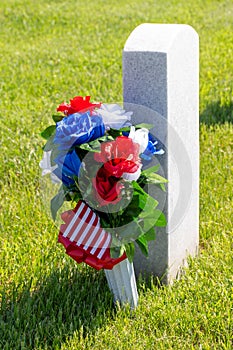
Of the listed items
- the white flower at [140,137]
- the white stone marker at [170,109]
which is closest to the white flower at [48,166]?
the white flower at [140,137]

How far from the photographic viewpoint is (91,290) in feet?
9.55

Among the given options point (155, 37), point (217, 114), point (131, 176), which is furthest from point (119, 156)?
point (217, 114)

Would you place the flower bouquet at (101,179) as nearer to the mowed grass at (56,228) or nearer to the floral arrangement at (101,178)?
the floral arrangement at (101,178)

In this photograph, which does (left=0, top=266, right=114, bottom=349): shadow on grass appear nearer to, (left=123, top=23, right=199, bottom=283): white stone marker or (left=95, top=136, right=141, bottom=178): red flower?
(left=123, top=23, right=199, bottom=283): white stone marker

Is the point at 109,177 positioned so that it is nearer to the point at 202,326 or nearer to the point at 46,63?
the point at 202,326

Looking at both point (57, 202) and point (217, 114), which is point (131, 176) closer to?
point (57, 202)

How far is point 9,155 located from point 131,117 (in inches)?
62.6

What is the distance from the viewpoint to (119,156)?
2.43 metres

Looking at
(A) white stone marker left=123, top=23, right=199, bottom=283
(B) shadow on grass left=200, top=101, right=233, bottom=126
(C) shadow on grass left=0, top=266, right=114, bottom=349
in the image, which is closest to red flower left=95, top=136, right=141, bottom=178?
(A) white stone marker left=123, top=23, right=199, bottom=283

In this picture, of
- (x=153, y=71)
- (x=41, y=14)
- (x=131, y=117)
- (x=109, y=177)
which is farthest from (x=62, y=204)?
(x=41, y=14)

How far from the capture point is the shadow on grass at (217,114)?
4.64 metres

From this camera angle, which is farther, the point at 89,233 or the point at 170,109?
the point at 170,109

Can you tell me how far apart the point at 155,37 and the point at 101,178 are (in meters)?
0.68

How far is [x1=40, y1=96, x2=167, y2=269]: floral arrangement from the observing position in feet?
7.97
